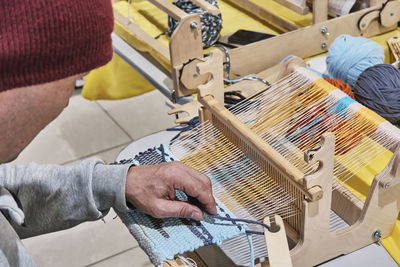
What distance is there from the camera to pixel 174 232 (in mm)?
956

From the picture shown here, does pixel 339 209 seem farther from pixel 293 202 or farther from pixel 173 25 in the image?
pixel 173 25

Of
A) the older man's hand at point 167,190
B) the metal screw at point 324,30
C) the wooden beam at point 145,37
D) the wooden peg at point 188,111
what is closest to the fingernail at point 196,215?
the older man's hand at point 167,190

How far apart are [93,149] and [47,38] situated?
7.41 feet

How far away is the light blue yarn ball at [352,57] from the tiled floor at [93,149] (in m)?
0.96

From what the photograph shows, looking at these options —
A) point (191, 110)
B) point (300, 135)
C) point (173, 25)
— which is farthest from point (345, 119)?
point (173, 25)

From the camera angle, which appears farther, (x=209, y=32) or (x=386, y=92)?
(x=209, y=32)

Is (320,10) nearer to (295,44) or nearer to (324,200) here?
(295,44)

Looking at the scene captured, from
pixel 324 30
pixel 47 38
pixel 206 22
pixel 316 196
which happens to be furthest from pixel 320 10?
pixel 47 38

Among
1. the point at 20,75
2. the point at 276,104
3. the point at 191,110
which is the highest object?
Answer: the point at 20,75

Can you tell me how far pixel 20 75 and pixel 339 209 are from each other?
77 centimetres

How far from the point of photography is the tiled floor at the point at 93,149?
219 cm

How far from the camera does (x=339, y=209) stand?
113 cm

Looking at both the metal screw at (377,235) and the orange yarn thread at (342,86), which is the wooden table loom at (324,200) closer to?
Answer: the metal screw at (377,235)

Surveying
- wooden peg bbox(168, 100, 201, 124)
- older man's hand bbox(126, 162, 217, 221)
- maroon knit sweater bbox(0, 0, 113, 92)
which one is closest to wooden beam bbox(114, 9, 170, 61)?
wooden peg bbox(168, 100, 201, 124)
